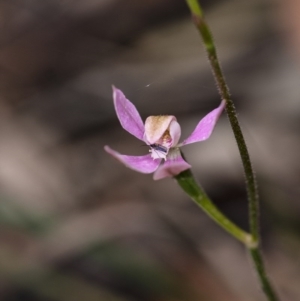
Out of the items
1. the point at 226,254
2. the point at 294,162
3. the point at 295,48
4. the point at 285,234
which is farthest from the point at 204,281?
the point at 295,48

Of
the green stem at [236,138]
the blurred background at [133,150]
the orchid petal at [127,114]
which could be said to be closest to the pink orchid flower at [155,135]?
the orchid petal at [127,114]

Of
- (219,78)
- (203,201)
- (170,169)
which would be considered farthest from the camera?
(203,201)

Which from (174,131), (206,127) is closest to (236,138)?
(206,127)

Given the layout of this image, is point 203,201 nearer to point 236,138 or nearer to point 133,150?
point 236,138

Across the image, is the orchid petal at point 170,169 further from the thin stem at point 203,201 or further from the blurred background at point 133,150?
the blurred background at point 133,150

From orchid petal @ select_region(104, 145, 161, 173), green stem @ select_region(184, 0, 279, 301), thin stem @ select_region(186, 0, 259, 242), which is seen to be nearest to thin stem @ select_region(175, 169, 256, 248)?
green stem @ select_region(184, 0, 279, 301)

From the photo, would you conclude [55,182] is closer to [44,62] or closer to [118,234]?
[118,234]

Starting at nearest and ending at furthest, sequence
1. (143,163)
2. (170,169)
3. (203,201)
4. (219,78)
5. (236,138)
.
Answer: (219,78)
(236,138)
(170,169)
(143,163)
(203,201)
